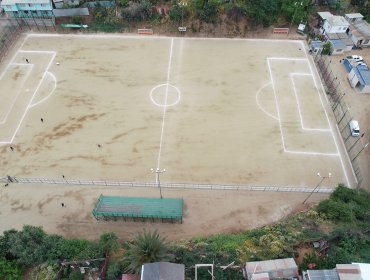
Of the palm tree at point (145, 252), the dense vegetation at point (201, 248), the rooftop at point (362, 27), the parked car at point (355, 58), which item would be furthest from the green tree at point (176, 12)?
the palm tree at point (145, 252)

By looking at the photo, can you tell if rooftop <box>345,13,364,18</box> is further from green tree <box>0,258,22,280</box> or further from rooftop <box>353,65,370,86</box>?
green tree <box>0,258,22,280</box>

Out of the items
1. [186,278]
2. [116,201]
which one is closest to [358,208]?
[186,278]

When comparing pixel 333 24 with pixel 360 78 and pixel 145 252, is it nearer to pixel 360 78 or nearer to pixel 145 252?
pixel 360 78

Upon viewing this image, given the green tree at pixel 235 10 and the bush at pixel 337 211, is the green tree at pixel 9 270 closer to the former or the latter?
the bush at pixel 337 211

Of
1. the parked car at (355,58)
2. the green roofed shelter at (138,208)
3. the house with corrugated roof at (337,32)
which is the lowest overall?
the green roofed shelter at (138,208)

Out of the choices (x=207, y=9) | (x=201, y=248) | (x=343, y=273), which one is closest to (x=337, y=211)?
(x=343, y=273)

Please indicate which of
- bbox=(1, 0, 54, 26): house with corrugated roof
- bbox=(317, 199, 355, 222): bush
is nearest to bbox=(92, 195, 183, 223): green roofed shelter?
bbox=(317, 199, 355, 222): bush
